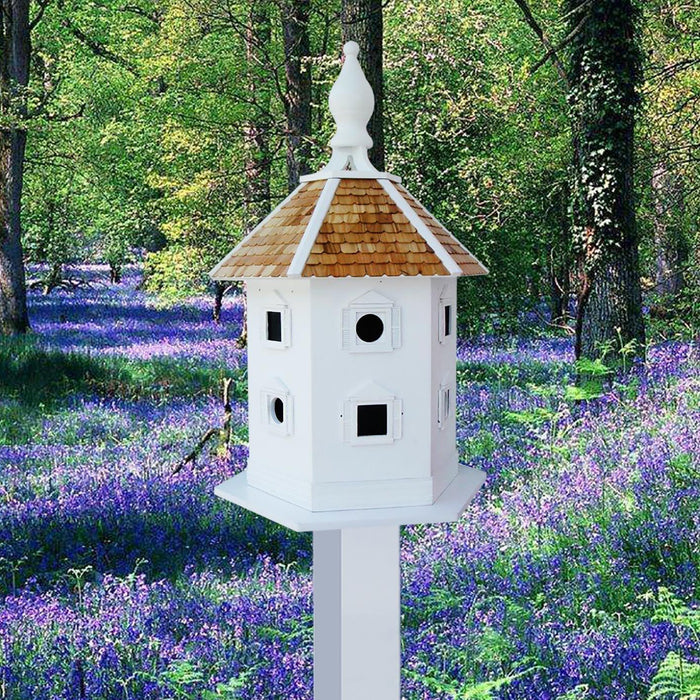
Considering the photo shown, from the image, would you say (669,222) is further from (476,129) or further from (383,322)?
(383,322)

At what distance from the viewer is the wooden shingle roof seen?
8.63 ft

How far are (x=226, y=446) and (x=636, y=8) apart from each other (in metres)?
5.29

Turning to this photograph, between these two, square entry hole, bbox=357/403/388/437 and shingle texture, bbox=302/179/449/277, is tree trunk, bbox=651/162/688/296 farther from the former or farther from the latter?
square entry hole, bbox=357/403/388/437

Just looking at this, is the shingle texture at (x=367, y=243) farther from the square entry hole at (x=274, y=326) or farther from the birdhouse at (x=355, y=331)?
the square entry hole at (x=274, y=326)

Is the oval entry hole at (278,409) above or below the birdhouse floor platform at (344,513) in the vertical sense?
above

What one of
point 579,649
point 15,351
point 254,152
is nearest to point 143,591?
point 579,649

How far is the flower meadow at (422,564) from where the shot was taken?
3.91 meters

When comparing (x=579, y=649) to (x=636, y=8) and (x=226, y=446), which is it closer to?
(x=226, y=446)

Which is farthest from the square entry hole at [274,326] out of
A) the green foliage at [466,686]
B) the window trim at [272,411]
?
the green foliage at [466,686]

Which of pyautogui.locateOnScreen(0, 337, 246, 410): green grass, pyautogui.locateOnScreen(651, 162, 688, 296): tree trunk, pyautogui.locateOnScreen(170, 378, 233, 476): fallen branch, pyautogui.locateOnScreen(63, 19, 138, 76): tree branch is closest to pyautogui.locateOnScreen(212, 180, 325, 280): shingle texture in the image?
pyautogui.locateOnScreen(170, 378, 233, 476): fallen branch

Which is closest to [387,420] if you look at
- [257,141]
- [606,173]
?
[606,173]

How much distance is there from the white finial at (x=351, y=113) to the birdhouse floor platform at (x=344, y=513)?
1.11 m

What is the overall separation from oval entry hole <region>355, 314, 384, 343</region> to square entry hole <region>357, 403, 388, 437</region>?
226mm

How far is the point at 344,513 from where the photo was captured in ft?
9.07
